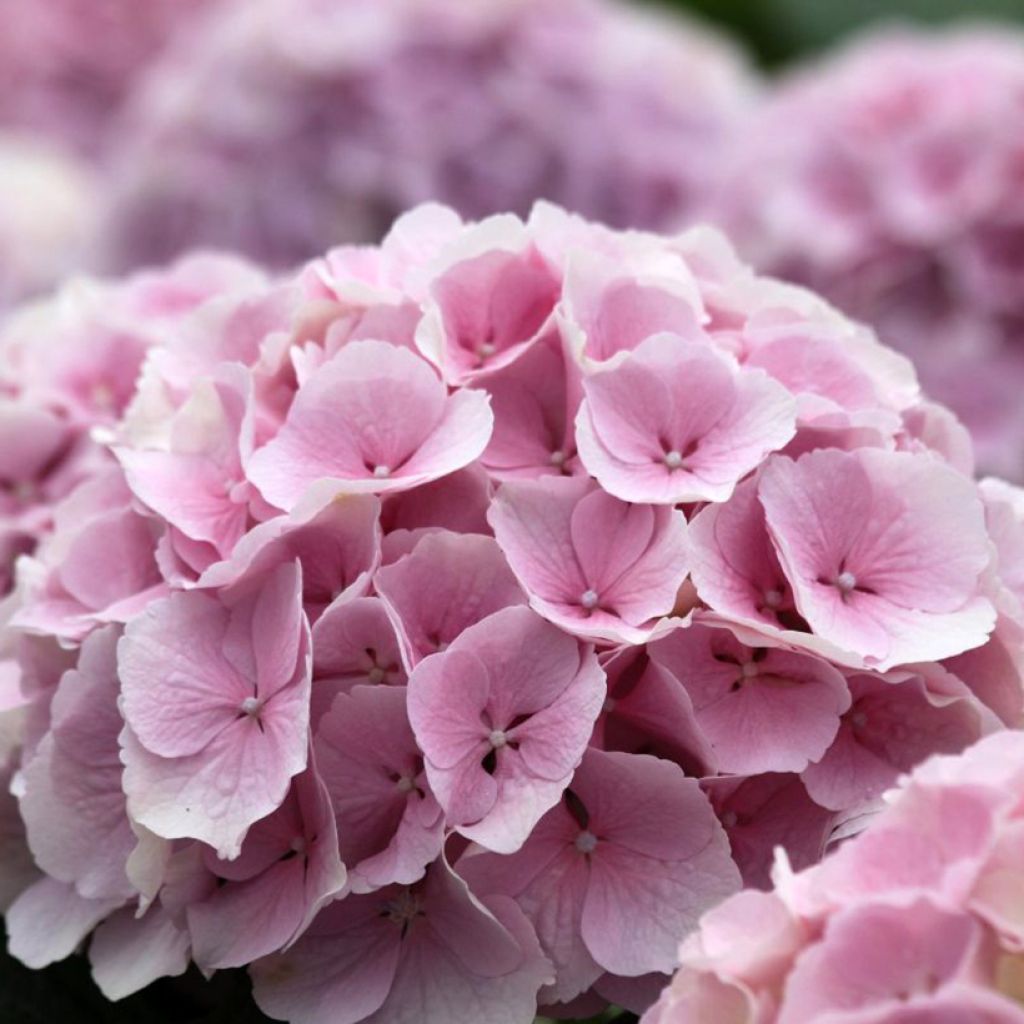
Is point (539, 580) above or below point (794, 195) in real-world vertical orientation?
above

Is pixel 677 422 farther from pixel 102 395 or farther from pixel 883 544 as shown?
pixel 102 395

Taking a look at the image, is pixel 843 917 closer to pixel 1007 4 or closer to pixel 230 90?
pixel 230 90

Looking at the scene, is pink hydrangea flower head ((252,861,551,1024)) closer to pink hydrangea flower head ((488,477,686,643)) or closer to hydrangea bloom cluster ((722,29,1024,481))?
pink hydrangea flower head ((488,477,686,643))

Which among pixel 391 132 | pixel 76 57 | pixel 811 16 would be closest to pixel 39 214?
pixel 76 57

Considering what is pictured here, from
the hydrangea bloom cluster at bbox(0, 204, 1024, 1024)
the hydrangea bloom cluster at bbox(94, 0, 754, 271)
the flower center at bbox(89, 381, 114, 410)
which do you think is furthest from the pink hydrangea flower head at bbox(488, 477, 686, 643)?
the hydrangea bloom cluster at bbox(94, 0, 754, 271)

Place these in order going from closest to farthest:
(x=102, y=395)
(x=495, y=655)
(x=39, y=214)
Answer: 1. (x=495, y=655)
2. (x=102, y=395)
3. (x=39, y=214)

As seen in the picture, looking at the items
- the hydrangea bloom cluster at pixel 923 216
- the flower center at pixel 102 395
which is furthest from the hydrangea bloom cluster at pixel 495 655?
the hydrangea bloom cluster at pixel 923 216

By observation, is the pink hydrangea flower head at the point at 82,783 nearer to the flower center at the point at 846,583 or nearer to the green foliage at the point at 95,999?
the green foliage at the point at 95,999

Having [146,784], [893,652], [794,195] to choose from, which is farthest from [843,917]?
[794,195]
